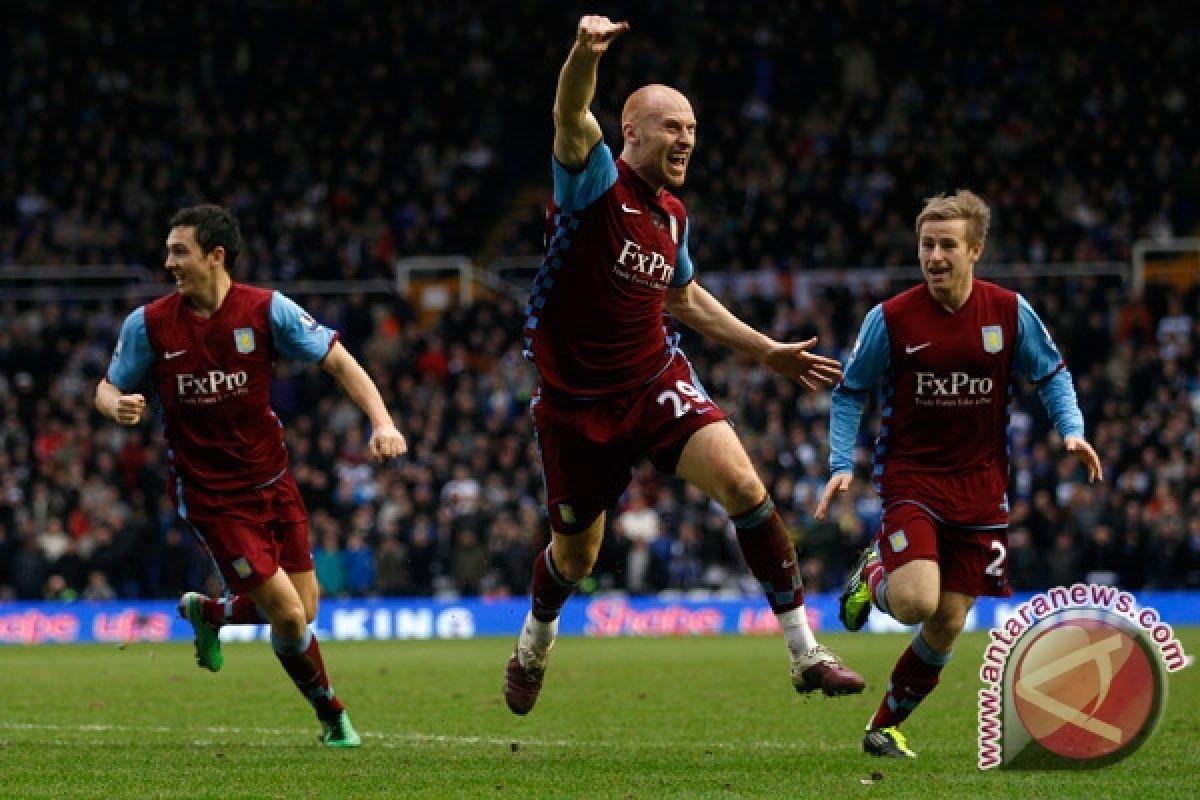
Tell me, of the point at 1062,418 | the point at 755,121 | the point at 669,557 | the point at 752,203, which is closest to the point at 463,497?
the point at 669,557

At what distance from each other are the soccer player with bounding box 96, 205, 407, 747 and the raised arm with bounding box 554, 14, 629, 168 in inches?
87.7

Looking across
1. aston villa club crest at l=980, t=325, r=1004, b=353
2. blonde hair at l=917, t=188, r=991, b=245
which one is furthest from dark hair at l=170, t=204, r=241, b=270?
aston villa club crest at l=980, t=325, r=1004, b=353

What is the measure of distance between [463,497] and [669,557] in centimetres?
292

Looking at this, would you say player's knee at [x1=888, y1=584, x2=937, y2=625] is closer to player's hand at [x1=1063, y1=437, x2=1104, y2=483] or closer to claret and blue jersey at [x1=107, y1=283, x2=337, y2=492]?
player's hand at [x1=1063, y1=437, x2=1104, y2=483]

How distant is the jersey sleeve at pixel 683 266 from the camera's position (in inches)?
388

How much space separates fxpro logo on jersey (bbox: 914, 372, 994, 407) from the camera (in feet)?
32.1

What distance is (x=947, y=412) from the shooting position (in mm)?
9820

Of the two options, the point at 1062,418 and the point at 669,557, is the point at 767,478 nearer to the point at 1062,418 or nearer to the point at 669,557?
the point at 669,557

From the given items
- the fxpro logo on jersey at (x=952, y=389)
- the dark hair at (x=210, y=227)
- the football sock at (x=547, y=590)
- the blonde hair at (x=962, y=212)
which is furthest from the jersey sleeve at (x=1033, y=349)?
the dark hair at (x=210, y=227)

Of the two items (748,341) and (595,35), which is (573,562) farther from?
(595,35)

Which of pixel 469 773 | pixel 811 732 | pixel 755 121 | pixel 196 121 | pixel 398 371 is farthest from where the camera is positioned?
pixel 196 121

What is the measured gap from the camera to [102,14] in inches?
1564

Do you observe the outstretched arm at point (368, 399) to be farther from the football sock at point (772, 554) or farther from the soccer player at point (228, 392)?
the football sock at point (772, 554)

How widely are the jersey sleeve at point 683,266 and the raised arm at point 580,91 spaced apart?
922 millimetres
